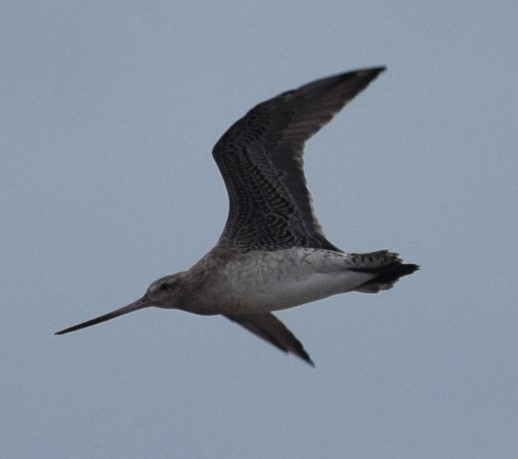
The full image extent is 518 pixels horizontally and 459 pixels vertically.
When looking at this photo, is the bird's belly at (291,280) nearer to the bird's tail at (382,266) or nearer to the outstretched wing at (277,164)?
the bird's tail at (382,266)

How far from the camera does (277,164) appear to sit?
16500mm

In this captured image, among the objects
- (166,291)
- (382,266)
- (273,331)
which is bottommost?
(273,331)

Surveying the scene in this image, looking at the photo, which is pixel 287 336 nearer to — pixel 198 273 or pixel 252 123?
pixel 198 273

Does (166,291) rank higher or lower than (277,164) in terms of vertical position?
lower

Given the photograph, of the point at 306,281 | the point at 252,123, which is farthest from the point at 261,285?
the point at 252,123

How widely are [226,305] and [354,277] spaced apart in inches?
53.4

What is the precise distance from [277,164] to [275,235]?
779 mm

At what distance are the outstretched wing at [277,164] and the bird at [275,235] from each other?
0.4 inches

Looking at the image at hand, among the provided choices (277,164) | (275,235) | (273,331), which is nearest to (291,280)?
(275,235)

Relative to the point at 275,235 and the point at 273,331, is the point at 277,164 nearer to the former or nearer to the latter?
the point at 275,235

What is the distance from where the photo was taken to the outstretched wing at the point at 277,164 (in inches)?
636

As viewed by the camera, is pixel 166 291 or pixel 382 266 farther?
pixel 166 291

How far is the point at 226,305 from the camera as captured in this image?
16.5 metres

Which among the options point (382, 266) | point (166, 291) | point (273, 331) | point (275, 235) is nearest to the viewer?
point (382, 266)
